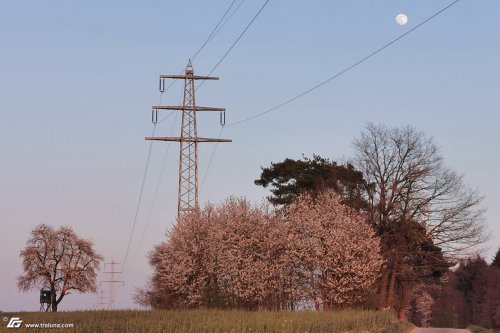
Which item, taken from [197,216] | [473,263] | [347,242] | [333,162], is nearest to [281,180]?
[333,162]

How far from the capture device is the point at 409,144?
64.5m

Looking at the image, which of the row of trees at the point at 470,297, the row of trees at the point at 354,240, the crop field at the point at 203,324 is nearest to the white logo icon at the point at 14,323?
the crop field at the point at 203,324

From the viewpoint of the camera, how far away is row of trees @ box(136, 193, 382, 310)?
58781 millimetres

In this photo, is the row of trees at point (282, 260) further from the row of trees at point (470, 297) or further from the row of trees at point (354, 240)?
the row of trees at point (470, 297)

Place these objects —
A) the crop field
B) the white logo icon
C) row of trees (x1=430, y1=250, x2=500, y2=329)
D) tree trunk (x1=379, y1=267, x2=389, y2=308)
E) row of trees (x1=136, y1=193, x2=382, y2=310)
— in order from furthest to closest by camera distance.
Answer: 1. row of trees (x1=430, y1=250, x2=500, y2=329)
2. tree trunk (x1=379, y1=267, x2=389, y2=308)
3. row of trees (x1=136, y1=193, x2=382, y2=310)
4. the white logo icon
5. the crop field

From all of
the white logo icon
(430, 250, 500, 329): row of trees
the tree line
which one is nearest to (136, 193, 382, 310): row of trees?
the tree line

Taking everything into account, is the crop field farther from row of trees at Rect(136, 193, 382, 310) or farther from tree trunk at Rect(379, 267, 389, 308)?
tree trunk at Rect(379, 267, 389, 308)

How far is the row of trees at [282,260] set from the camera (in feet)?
193

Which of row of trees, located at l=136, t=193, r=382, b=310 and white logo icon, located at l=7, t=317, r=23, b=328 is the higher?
row of trees, located at l=136, t=193, r=382, b=310

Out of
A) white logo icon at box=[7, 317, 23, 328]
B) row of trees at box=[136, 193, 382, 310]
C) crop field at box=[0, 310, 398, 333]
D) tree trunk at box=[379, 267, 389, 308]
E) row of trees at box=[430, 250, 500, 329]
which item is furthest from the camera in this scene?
row of trees at box=[430, 250, 500, 329]

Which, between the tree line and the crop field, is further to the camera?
the tree line

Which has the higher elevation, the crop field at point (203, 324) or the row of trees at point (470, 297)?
the row of trees at point (470, 297)

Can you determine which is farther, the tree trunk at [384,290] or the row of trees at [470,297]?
the row of trees at [470,297]

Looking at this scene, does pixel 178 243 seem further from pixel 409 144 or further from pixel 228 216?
pixel 409 144
